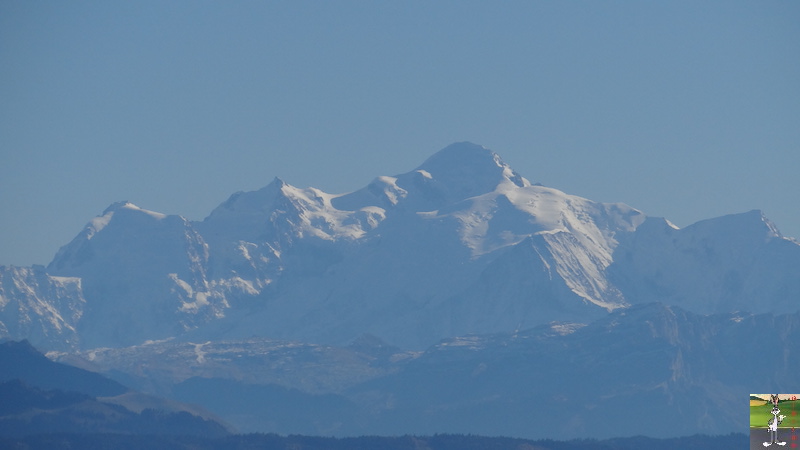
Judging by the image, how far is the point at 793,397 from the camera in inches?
4257

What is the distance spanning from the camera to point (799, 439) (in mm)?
107625

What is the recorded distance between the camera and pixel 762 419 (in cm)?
10744

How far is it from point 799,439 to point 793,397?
2.35 m

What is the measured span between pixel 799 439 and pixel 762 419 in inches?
93.6

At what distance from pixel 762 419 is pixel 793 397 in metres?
2.29
